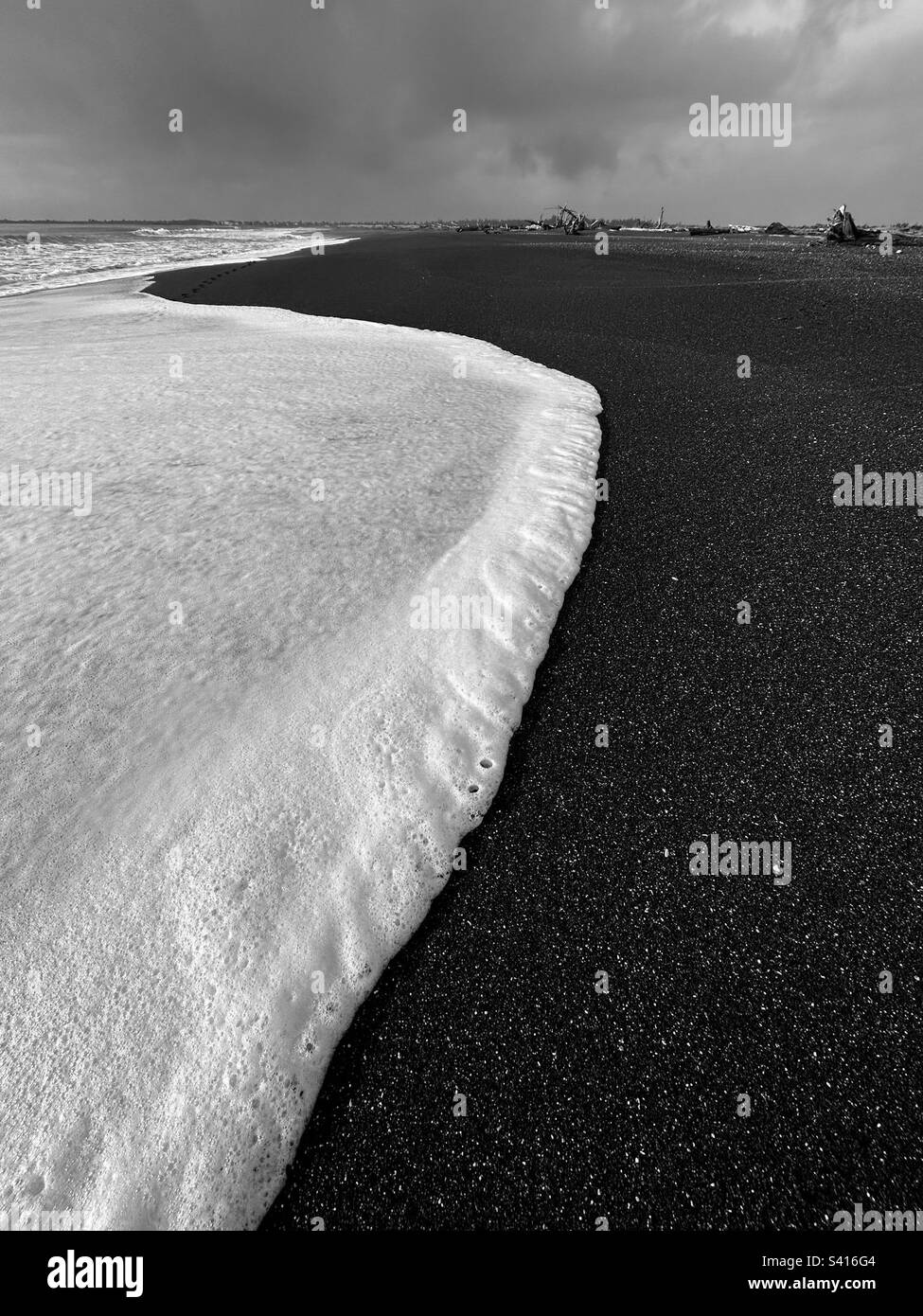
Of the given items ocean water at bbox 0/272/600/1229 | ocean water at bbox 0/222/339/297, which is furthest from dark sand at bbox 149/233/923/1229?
ocean water at bbox 0/222/339/297

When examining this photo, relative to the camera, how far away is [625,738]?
2043mm

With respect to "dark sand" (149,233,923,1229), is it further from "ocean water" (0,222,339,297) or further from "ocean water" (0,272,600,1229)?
"ocean water" (0,222,339,297)

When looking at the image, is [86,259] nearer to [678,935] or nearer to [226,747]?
[226,747]

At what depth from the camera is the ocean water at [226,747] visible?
128 cm

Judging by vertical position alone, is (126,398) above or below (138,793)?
above

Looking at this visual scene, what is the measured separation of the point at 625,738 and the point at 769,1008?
86 cm

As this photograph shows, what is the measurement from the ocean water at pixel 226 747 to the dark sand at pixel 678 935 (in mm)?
115

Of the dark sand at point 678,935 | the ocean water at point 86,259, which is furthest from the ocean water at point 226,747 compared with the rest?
the ocean water at point 86,259

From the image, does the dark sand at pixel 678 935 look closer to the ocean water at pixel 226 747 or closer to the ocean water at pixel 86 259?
the ocean water at pixel 226 747

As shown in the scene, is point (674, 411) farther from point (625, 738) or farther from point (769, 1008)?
point (769, 1008)

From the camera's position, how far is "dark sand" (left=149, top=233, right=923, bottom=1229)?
1.16 m

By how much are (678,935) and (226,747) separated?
1.40m

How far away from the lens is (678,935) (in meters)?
1.51
